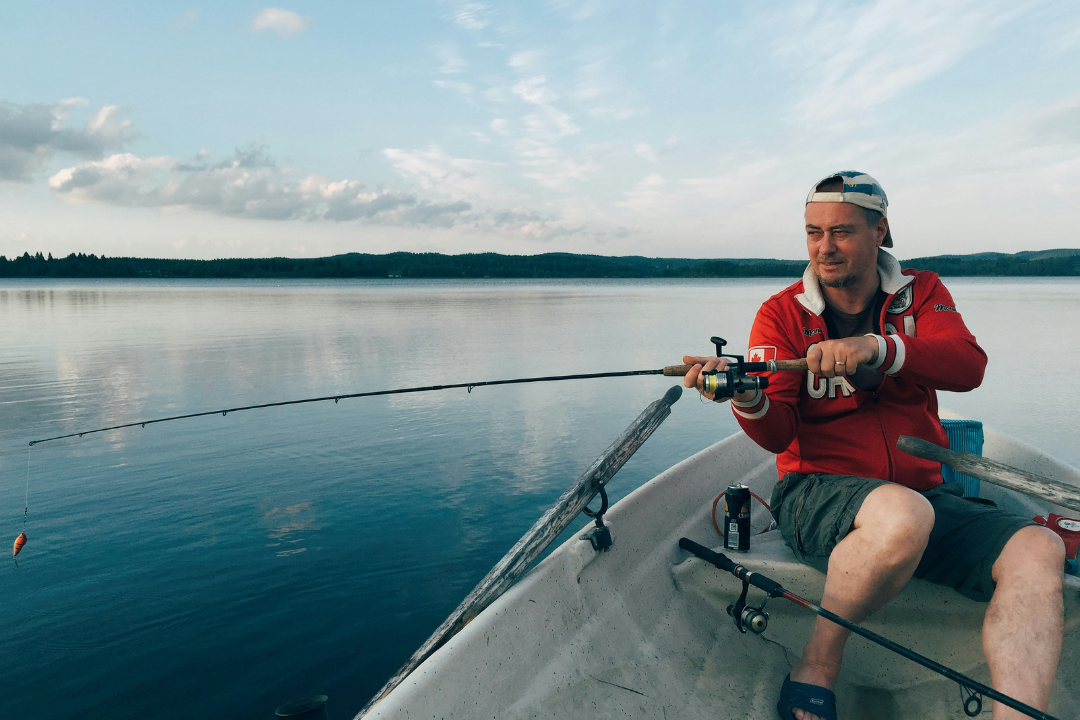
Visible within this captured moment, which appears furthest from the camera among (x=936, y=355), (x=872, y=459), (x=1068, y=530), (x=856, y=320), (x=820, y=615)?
(x=1068, y=530)

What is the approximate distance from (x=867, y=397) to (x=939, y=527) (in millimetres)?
598

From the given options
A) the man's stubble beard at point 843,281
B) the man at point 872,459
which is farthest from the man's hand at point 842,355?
the man's stubble beard at point 843,281

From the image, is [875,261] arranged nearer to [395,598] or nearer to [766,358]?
[766,358]

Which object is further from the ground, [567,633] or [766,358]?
[766,358]

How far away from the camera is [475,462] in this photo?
27.0 ft

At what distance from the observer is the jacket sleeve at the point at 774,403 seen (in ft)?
9.19

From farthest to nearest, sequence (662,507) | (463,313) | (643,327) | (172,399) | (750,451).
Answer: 1. (463,313)
2. (643,327)
3. (172,399)
4. (750,451)
5. (662,507)

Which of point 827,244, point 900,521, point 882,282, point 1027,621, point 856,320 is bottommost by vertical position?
point 1027,621

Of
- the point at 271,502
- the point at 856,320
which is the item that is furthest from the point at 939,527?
the point at 271,502

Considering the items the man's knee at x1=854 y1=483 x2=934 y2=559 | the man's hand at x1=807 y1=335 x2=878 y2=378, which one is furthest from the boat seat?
the man's hand at x1=807 y1=335 x2=878 y2=378

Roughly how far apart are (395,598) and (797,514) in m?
3.30

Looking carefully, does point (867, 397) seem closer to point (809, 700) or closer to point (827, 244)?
point (827, 244)

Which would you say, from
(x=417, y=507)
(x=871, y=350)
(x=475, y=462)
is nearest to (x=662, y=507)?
(x=871, y=350)

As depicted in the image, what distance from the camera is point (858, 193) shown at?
2801 millimetres
